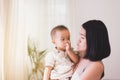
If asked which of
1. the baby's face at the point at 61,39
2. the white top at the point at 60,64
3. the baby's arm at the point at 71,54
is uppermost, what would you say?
the baby's face at the point at 61,39

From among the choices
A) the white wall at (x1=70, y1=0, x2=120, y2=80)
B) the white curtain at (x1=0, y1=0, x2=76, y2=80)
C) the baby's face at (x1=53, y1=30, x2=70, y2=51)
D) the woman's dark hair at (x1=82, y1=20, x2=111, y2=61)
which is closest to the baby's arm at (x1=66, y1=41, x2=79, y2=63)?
the baby's face at (x1=53, y1=30, x2=70, y2=51)

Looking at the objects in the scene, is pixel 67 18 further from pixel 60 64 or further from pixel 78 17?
pixel 60 64

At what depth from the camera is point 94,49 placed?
4.90 ft

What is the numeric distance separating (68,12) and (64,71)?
1.44m

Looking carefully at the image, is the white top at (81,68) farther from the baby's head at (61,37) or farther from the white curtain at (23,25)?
the white curtain at (23,25)

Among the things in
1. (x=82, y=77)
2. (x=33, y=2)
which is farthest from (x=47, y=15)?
(x=82, y=77)

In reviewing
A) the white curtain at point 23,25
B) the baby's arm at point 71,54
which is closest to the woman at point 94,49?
the baby's arm at point 71,54

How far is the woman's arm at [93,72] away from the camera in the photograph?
4.76 ft

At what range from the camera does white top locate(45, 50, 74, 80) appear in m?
1.69

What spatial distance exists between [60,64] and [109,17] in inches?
58.8

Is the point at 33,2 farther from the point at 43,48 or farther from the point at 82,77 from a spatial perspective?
the point at 82,77

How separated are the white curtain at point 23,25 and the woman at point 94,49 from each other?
1453mm
